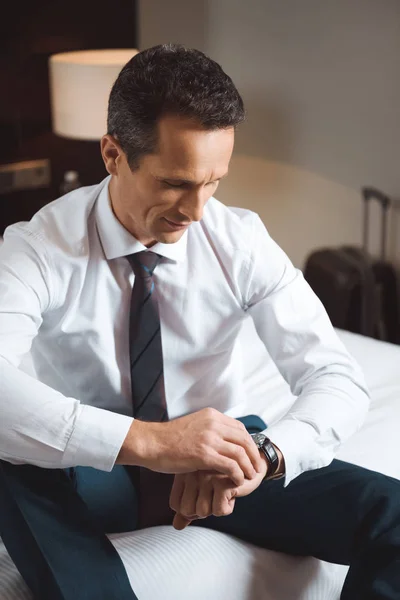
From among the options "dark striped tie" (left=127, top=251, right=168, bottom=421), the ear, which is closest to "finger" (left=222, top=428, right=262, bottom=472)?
"dark striped tie" (left=127, top=251, right=168, bottom=421)

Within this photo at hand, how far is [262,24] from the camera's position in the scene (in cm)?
306

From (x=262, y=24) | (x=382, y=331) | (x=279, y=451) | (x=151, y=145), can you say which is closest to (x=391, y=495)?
(x=279, y=451)

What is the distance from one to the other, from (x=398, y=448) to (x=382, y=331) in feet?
4.68

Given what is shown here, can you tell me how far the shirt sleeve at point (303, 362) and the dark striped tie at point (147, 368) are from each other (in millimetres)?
165

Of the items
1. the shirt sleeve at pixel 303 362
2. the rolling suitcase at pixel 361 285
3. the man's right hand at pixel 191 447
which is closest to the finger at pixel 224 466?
the man's right hand at pixel 191 447

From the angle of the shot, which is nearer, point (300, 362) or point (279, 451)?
point (279, 451)

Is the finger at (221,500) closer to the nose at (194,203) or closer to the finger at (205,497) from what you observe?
the finger at (205,497)

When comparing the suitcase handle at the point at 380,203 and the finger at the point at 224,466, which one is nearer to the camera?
the finger at the point at 224,466

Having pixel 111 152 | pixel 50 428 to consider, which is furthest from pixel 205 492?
pixel 111 152

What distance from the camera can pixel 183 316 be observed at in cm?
131

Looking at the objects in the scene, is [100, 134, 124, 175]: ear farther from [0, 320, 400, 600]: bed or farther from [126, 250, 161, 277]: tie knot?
[0, 320, 400, 600]: bed

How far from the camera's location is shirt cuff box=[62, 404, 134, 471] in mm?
1073

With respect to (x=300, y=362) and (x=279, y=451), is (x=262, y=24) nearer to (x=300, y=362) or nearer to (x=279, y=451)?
(x=300, y=362)

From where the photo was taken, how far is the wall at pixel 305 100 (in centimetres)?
283
